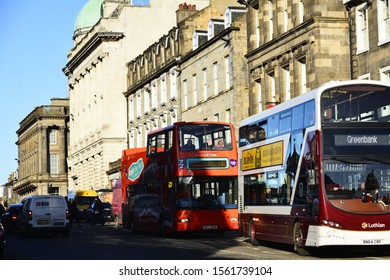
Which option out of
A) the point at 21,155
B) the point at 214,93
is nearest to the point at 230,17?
the point at 214,93

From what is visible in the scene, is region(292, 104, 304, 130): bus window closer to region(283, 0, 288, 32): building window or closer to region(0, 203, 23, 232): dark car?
region(283, 0, 288, 32): building window

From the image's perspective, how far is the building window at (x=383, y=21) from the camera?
3928 centimetres

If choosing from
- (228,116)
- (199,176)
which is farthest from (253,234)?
(228,116)

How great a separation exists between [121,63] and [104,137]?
763 centimetres

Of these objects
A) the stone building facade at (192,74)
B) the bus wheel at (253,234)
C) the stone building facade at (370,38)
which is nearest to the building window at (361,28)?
the stone building facade at (370,38)

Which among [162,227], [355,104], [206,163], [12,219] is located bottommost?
[162,227]

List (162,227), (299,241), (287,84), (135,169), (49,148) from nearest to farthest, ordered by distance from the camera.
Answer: (299,241), (162,227), (135,169), (287,84), (49,148)

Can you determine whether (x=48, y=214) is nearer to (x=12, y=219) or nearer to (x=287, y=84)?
(x=12, y=219)

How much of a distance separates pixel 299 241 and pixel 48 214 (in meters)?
19.0

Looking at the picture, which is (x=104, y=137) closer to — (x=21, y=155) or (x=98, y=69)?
(x=98, y=69)

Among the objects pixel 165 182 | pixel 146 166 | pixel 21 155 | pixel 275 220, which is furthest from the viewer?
pixel 21 155

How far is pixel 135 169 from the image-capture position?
43.7m

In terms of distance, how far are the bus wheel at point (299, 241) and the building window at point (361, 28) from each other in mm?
18501

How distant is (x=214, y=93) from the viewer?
62938 millimetres
